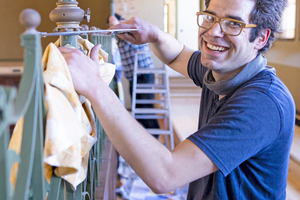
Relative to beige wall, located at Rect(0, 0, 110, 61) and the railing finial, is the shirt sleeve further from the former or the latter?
beige wall, located at Rect(0, 0, 110, 61)

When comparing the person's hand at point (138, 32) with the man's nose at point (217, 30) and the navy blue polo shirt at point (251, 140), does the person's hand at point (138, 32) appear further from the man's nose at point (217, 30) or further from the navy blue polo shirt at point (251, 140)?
the navy blue polo shirt at point (251, 140)

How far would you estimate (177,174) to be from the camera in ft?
2.72

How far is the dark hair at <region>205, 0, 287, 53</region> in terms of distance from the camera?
41.2 inches

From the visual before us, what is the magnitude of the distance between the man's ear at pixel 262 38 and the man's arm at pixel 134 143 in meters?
0.47

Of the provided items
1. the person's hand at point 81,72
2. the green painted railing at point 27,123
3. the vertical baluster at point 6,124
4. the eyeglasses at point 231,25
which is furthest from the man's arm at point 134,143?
the eyeglasses at point 231,25

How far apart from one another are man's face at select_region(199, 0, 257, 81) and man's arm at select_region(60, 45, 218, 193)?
359 mm

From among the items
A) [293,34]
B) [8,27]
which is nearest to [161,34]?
[8,27]

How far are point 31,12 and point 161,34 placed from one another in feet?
3.47

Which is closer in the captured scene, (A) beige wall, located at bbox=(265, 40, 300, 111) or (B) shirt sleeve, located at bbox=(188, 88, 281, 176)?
(B) shirt sleeve, located at bbox=(188, 88, 281, 176)

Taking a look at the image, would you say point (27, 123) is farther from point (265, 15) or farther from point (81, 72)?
point (265, 15)

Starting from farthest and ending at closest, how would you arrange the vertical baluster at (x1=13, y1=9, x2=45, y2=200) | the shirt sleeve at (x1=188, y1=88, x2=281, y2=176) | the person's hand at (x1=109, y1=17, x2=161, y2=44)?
the person's hand at (x1=109, y1=17, x2=161, y2=44) → the shirt sleeve at (x1=188, y1=88, x2=281, y2=176) → the vertical baluster at (x1=13, y1=9, x2=45, y2=200)

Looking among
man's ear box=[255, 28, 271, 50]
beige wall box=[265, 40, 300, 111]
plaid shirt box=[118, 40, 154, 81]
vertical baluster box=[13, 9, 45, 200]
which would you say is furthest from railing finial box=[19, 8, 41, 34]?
beige wall box=[265, 40, 300, 111]

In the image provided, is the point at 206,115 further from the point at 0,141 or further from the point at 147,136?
the point at 0,141

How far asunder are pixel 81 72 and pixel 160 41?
0.83 metres
